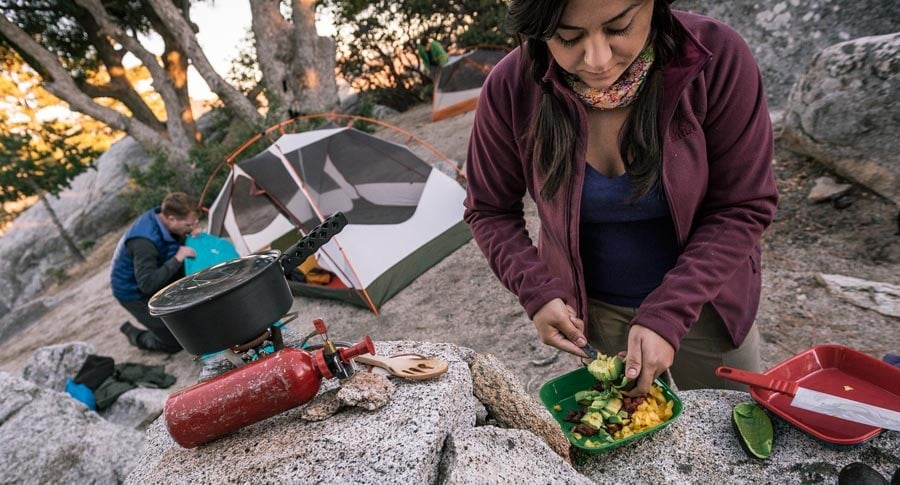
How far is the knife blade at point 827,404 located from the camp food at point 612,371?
24 cm

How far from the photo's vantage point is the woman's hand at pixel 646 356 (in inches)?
47.5

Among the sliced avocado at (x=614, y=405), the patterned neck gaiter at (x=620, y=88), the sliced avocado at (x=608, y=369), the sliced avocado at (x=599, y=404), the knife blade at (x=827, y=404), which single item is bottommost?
the sliced avocado at (x=599, y=404)

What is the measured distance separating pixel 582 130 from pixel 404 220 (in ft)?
15.1

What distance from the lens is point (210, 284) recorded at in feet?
3.74

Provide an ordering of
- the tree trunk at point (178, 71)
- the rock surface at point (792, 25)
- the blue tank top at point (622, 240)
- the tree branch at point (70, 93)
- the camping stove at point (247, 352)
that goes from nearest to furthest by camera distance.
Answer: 1. the camping stove at point (247, 352)
2. the blue tank top at point (622, 240)
3. the rock surface at point (792, 25)
4. the tree branch at point (70, 93)
5. the tree trunk at point (178, 71)

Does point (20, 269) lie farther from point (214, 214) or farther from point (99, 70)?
point (214, 214)

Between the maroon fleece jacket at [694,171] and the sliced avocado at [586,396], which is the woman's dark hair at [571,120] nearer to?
the maroon fleece jacket at [694,171]

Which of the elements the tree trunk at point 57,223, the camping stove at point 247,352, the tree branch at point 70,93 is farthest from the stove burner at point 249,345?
the tree trunk at point 57,223

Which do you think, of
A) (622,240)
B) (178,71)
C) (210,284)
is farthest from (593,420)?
(178,71)

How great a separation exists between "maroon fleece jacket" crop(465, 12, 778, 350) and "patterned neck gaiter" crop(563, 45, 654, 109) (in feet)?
0.10

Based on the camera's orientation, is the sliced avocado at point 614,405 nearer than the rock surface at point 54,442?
Yes

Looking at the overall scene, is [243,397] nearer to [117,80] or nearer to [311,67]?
[311,67]

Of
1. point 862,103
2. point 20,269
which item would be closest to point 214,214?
point 862,103

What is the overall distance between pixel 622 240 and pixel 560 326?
0.33m
